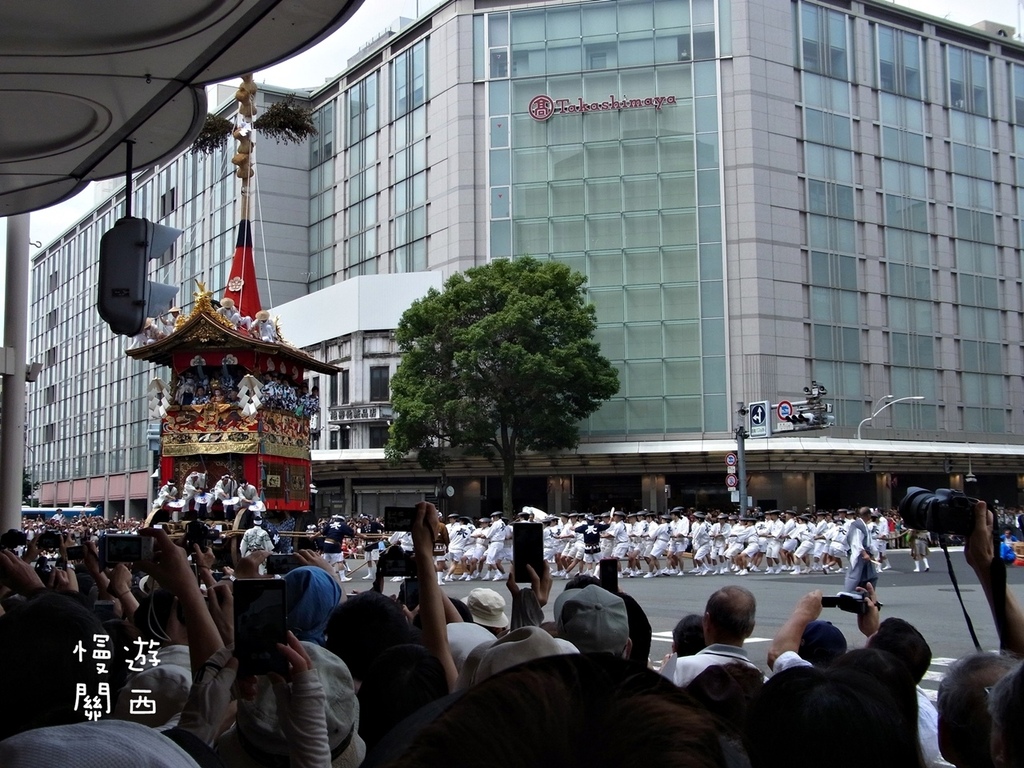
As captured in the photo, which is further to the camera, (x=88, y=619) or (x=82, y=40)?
(x=82, y=40)

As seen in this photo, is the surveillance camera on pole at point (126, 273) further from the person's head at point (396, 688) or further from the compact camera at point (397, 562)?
the person's head at point (396, 688)

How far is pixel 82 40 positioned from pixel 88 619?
3.95 metres

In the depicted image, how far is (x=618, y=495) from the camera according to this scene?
50094 mm

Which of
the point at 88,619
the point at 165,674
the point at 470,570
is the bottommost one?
the point at 470,570

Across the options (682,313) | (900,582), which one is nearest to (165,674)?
(900,582)

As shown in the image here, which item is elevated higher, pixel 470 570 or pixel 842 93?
pixel 842 93

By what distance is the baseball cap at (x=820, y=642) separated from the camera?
519 cm

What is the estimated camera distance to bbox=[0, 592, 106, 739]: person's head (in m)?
2.65

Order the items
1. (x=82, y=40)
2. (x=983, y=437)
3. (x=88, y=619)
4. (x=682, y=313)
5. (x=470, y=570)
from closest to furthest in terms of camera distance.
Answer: (x=88, y=619)
(x=82, y=40)
(x=470, y=570)
(x=682, y=313)
(x=983, y=437)

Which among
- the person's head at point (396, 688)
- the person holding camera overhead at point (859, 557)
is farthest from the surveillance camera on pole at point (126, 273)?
the person holding camera overhead at point (859, 557)

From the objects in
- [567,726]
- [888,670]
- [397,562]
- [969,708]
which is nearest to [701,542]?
[397,562]

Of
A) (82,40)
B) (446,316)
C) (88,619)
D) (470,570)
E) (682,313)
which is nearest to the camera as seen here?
(88,619)

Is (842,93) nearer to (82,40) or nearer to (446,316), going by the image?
(446,316)

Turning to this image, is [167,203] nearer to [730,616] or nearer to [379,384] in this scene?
[379,384]
